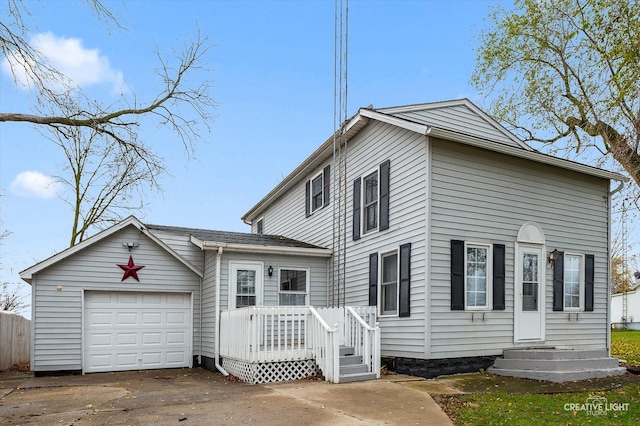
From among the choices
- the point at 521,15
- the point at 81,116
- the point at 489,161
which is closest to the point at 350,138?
the point at 489,161

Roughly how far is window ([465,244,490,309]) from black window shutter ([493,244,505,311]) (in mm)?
141

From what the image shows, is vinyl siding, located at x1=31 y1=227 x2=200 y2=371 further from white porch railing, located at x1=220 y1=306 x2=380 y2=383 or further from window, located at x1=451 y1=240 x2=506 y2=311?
window, located at x1=451 y1=240 x2=506 y2=311

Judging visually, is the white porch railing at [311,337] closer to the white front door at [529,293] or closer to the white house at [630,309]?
the white front door at [529,293]

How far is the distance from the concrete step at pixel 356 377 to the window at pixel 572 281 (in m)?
5.04

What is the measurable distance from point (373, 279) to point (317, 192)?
4.26 m

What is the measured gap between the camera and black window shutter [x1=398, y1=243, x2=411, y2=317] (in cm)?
1063

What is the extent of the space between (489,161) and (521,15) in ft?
32.9

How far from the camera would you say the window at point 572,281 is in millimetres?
12109

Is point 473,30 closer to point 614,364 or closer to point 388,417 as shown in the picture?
point 614,364

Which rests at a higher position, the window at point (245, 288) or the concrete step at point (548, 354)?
the window at point (245, 288)

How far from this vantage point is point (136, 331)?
1337 centimetres

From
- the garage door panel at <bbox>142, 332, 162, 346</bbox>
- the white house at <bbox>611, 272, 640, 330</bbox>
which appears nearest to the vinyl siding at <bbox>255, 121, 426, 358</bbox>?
the garage door panel at <bbox>142, 332, 162, 346</bbox>

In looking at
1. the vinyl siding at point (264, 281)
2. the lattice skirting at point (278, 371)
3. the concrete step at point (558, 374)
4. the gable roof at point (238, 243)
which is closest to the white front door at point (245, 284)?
the vinyl siding at point (264, 281)

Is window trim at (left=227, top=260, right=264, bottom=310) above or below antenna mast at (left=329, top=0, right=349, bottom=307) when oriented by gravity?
below
